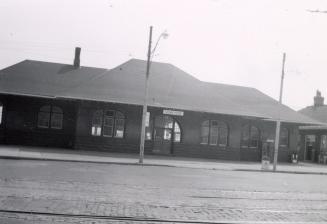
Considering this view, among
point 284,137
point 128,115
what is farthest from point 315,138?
point 128,115

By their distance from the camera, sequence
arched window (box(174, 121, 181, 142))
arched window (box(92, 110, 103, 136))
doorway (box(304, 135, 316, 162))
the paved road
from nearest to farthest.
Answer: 1. the paved road
2. arched window (box(92, 110, 103, 136))
3. arched window (box(174, 121, 181, 142))
4. doorway (box(304, 135, 316, 162))

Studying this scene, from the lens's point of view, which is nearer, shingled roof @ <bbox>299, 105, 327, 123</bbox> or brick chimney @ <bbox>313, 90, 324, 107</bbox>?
shingled roof @ <bbox>299, 105, 327, 123</bbox>

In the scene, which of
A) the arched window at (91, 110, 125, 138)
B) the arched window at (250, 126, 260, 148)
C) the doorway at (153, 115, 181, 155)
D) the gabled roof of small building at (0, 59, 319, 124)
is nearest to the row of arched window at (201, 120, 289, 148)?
the arched window at (250, 126, 260, 148)

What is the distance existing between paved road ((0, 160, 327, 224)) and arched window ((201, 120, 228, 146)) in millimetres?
16968

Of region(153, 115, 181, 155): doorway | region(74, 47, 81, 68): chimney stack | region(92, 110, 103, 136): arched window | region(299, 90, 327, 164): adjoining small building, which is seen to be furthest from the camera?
region(299, 90, 327, 164): adjoining small building

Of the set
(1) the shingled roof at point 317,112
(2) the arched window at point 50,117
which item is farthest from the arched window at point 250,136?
(2) the arched window at point 50,117

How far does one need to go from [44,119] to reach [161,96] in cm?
854

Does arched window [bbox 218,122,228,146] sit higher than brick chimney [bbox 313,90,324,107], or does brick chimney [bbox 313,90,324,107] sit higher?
brick chimney [bbox 313,90,324,107]

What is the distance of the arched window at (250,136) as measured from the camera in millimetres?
36644

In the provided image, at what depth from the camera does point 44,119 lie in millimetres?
33688

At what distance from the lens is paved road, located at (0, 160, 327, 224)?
9.59 meters

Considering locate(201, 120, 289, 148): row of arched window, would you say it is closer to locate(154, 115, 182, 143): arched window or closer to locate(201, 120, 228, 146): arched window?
locate(201, 120, 228, 146): arched window

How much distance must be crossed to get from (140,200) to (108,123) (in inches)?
843

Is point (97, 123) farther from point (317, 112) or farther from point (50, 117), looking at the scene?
point (317, 112)
